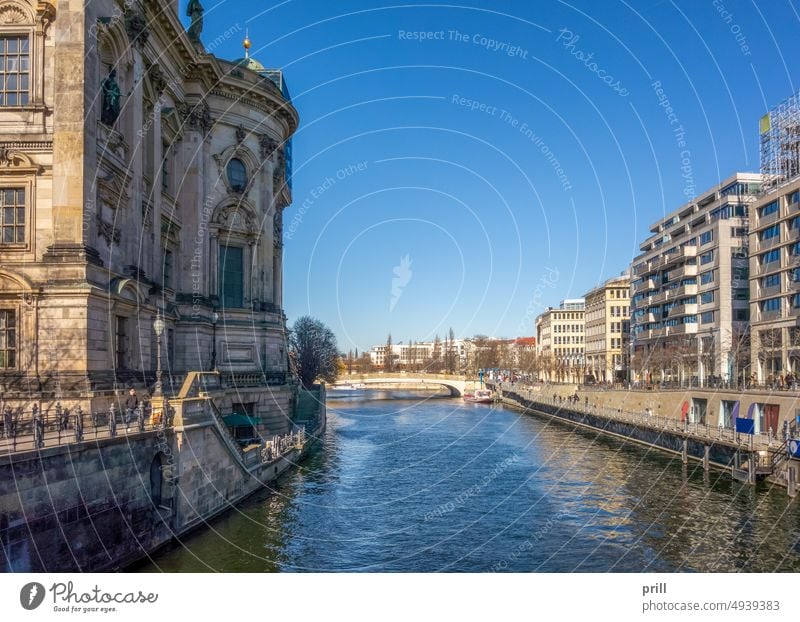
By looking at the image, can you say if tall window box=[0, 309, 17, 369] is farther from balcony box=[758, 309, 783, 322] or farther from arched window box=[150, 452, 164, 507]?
balcony box=[758, 309, 783, 322]

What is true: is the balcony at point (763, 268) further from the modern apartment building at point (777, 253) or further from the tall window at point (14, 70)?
the tall window at point (14, 70)

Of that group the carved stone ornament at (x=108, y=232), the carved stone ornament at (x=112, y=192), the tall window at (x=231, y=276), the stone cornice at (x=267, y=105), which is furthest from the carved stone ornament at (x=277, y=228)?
the carved stone ornament at (x=108, y=232)

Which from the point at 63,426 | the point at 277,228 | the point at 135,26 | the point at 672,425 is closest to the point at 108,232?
the point at 135,26

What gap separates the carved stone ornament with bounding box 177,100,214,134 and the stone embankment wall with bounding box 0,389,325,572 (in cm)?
2672

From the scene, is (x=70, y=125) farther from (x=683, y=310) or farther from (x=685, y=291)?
(x=683, y=310)

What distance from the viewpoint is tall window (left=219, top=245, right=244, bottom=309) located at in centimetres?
5438

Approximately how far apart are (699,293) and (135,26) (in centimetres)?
7282

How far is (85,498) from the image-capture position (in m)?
21.3

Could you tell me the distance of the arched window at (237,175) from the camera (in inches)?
2165

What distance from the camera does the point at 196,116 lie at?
2013 inches

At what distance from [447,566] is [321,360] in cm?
8771

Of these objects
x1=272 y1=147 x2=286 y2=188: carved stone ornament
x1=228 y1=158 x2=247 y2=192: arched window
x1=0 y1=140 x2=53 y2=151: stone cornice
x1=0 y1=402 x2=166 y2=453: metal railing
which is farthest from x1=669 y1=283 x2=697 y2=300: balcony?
x1=0 y1=140 x2=53 y2=151: stone cornice

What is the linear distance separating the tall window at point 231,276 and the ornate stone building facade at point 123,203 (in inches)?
3.5
